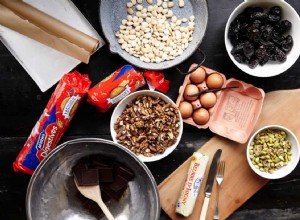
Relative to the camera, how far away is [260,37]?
143cm

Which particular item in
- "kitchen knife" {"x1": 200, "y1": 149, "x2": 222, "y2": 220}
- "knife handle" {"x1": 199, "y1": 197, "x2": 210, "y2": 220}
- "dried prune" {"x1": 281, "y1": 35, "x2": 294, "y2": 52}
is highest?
"dried prune" {"x1": 281, "y1": 35, "x2": 294, "y2": 52}

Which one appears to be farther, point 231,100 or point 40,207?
point 231,100

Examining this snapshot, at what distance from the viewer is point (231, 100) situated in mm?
1528

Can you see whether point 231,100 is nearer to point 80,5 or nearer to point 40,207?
point 80,5

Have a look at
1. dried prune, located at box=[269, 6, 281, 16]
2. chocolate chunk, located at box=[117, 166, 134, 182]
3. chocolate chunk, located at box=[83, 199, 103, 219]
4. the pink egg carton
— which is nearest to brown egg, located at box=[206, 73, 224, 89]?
the pink egg carton

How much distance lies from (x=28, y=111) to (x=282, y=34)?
0.76m

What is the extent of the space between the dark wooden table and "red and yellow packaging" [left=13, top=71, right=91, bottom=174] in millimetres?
75

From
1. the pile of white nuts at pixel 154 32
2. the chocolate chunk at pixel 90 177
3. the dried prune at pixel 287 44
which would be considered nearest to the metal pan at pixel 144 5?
the pile of white nuts at pixel 154 32

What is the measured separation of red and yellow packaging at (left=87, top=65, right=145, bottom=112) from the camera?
1.43m

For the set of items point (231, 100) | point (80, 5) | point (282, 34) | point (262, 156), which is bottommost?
point (262, 156)

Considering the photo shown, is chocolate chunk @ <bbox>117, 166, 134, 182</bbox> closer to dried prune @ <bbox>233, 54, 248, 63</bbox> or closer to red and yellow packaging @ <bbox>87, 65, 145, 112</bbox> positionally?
red and yellow packaging @ <bbox>87, 65, 145, 112</bbox>

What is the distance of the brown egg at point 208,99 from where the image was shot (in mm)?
1471

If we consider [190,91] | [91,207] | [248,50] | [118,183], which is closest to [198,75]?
[190,91]

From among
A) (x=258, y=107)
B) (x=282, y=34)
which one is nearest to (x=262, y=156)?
(x=258, y=107)
